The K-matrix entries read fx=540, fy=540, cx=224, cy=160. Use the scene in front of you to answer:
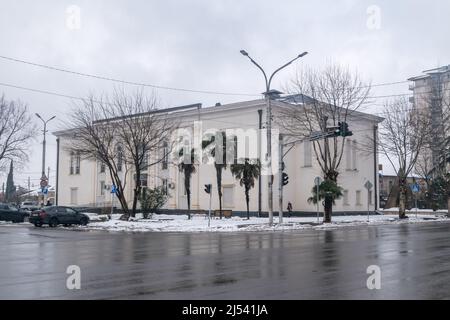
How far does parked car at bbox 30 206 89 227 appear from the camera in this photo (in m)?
35.1

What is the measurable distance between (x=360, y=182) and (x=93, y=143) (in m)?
26.5

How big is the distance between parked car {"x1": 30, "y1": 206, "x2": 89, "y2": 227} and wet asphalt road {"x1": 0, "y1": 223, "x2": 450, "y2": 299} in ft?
54.5

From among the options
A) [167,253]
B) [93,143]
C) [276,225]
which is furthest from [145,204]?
[167,253]

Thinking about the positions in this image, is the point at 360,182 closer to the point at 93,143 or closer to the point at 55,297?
the point at 93,143

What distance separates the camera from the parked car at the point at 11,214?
137ft

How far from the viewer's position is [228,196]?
4841 cm

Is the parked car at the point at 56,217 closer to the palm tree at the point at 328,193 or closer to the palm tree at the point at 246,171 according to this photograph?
the palm tree at the point at 246,171

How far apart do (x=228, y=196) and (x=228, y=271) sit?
119ft

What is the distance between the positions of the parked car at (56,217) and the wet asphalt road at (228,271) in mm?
16612

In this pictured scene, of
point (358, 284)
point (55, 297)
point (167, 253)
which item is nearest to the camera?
point (55, 297)

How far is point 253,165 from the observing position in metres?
40.1

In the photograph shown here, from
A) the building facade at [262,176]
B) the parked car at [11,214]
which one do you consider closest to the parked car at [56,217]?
the parked car at [11,214]

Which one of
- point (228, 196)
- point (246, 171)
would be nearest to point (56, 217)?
point (246, 171)
